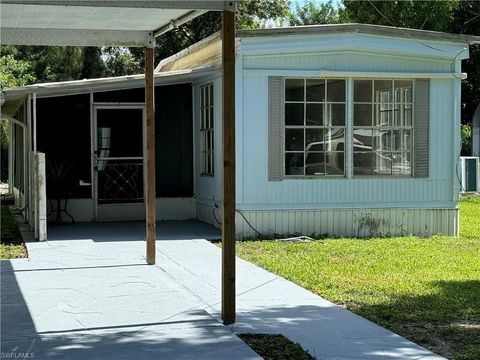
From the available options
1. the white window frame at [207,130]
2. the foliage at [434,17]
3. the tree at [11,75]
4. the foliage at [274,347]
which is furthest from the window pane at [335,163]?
the foliage at [434,17]

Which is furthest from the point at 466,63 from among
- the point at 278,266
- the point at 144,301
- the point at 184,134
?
the point at 144,301

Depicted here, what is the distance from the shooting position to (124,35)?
978 cm

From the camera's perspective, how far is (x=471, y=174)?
826 inches

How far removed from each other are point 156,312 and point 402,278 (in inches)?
134

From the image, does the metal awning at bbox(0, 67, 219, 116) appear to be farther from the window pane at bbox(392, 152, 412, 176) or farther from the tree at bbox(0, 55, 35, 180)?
the tree at bbox(0, 55, 35, 180)

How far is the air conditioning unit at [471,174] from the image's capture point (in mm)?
20570

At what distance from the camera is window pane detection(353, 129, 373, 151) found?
12.9 meters

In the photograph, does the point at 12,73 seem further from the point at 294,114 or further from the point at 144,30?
the point at 144,30

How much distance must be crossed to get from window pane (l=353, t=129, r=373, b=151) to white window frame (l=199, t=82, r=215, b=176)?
2667mm

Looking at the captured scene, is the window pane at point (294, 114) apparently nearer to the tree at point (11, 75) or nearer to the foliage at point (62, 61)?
the tree at point (11, 75)

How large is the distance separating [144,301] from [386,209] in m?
6.60

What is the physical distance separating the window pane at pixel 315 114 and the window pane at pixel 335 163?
59 cm

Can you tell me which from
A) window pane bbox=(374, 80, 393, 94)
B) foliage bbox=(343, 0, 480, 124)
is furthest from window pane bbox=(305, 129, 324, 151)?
foliage bbox=(343, 0, 480, 124)

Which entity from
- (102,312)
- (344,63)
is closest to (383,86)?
(344,63)
